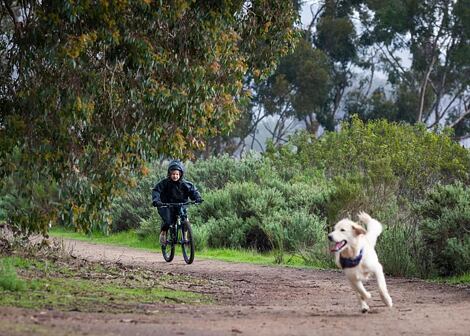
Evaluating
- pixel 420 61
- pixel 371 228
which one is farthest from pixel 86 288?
pixel 420 61

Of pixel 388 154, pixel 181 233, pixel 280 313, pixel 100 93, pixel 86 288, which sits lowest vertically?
pixel 280 313

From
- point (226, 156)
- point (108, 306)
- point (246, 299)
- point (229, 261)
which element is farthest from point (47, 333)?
point (226, 156)

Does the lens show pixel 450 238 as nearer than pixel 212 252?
Yes

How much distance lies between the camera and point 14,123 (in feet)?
43.9

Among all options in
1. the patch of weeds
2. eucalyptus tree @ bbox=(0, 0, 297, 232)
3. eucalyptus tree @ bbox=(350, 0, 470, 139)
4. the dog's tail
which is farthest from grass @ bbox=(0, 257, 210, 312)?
eucalyptus tree @ bbox=(350, 0, 470, 139)

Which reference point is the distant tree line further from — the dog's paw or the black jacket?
the dog's paw

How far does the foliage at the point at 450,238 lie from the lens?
55.6 ft

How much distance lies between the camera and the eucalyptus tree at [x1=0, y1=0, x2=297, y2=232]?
1321 cm

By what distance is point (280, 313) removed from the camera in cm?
1101

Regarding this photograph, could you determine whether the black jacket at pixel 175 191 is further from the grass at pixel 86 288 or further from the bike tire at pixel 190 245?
the grass at pixel 86 288

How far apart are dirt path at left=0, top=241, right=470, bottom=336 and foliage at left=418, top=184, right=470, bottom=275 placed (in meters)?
1.10

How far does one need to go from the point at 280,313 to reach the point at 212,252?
11.6 metres

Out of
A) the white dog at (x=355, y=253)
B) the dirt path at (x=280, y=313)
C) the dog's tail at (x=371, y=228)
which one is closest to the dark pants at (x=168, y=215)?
the dirt path at (x=280, y=313)

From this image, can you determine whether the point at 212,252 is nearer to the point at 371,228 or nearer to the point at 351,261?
the point at 371,228
